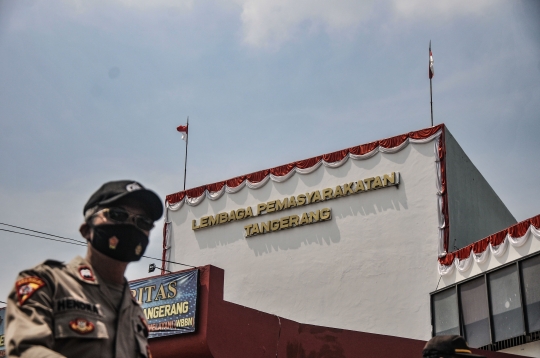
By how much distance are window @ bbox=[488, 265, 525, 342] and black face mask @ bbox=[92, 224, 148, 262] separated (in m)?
14.7

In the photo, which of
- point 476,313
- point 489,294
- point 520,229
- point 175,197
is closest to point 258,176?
point 175,197

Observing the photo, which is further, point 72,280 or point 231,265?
point 231,265

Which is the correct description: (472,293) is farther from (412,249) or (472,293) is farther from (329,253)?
(329,253)

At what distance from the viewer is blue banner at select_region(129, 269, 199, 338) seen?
15000 millimetres

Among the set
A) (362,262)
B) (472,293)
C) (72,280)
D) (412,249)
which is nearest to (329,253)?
(362,262)

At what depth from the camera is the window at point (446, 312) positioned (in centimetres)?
1842

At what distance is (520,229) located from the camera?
1703cm

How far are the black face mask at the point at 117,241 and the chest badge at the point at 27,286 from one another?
34 cm

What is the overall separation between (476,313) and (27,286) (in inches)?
628

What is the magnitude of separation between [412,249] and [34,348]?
18095 mm

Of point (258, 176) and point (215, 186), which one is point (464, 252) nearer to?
point (258, 176)

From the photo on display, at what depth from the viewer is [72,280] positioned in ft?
10.9

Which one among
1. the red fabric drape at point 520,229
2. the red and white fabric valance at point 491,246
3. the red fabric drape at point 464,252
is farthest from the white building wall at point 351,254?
the red fabric drape at point 520,229

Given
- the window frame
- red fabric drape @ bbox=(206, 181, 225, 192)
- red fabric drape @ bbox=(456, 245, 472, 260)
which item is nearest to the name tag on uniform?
the window frame
